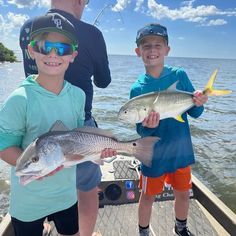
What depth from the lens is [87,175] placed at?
3.11 m

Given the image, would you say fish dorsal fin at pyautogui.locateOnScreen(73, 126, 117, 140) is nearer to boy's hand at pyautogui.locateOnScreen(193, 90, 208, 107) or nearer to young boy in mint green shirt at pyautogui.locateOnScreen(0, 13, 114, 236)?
young boy in mint green shirt at pyautogui.locateOnScreen(0, 13, 114, 236)

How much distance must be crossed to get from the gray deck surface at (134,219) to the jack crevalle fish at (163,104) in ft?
5.46

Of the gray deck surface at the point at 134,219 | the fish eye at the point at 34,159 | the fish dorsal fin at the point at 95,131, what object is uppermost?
the fish dorsal fin at the point at 95,131

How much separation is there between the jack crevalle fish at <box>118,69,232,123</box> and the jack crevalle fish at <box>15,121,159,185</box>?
48 cm

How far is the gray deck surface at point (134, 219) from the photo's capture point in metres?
4.13

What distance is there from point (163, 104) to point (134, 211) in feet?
6.72

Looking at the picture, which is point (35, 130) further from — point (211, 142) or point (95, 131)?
point (211, 142)

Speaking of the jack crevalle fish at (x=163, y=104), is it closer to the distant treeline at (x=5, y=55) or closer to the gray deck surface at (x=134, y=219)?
the gray deck surface at (x=134, y=219)

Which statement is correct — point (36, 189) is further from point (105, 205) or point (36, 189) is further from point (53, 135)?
point (105, 205)

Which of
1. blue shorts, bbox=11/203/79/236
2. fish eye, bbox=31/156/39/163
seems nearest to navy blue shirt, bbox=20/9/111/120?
blue shorts, bbox=11/203/79/236

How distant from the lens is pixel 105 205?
4.76m

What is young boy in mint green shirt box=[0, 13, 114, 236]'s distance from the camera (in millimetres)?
2297

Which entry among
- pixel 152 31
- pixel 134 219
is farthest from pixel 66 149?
pixel 134 219

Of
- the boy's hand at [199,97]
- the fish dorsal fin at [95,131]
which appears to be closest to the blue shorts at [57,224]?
the fish dorsal fin at [95,131]
